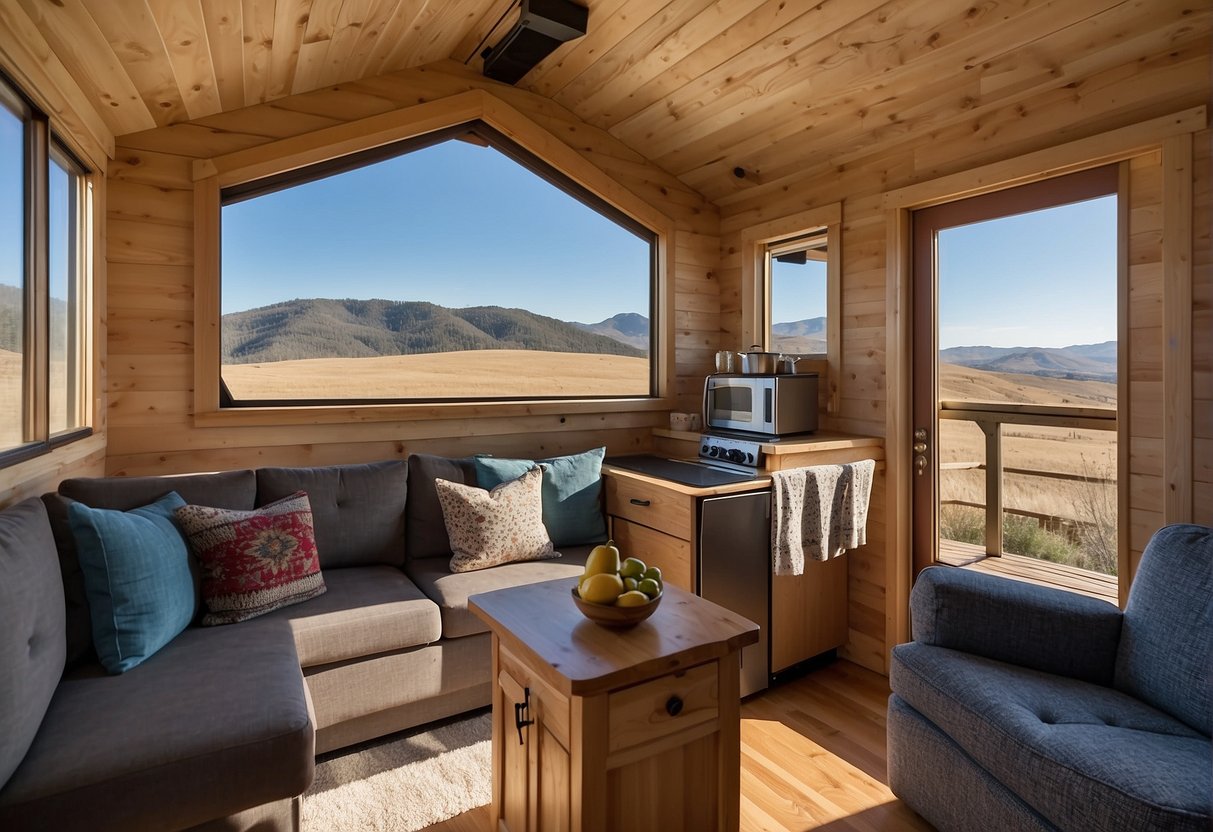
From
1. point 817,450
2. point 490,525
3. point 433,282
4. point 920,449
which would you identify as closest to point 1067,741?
point 817,450

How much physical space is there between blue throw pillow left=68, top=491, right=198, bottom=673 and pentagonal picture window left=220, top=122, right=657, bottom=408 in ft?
3.22

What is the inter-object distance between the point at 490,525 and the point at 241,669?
1.10 meters

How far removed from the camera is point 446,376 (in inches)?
128

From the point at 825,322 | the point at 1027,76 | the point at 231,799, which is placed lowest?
the point at 231,799

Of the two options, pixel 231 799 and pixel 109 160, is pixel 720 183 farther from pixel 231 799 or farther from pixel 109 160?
pixel 231 799

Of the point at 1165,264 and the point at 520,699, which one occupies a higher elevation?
the point at 1165,264

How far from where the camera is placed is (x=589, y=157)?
141 inches

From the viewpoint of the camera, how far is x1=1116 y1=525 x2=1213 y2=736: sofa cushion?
1620 millimetres

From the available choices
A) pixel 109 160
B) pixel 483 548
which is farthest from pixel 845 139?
pixel 109 160

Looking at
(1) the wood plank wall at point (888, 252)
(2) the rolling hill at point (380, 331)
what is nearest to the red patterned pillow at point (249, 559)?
(2) the rolling hill at point (380, 331)

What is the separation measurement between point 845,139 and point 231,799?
3.32 meters

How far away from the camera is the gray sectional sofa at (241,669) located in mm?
1354

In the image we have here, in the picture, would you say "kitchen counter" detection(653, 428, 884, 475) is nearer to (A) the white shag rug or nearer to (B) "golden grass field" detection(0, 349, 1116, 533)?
(B) "golden grass field" detection(0, 349, 1116, 533)

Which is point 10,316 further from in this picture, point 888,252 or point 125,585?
point 888,252
